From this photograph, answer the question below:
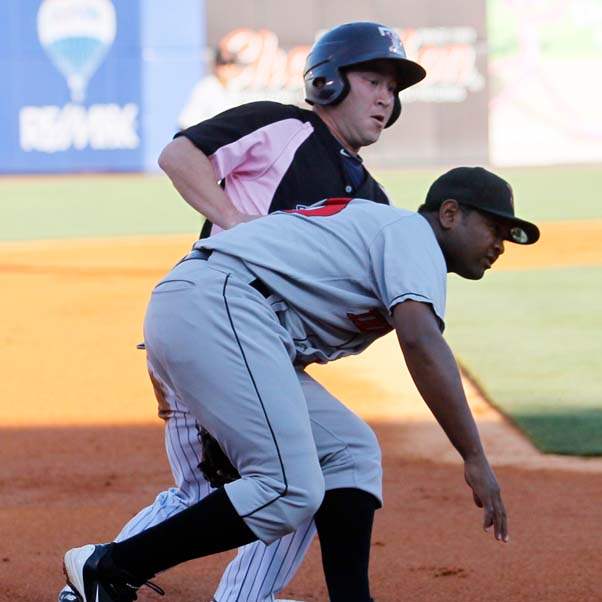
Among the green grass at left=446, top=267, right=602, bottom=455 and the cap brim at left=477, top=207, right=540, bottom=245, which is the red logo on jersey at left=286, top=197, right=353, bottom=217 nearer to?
the cap brim at left=477, top=207, right=540, bottom=245

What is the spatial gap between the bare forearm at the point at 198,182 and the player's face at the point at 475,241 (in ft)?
1.99

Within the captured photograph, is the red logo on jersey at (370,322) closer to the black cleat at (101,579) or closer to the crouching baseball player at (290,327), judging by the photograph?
the crouching baseball player at (290,327)

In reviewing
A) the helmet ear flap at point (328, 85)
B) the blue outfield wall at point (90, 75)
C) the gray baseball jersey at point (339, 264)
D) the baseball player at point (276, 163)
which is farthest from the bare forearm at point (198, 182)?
the blue outfield wall at point (90, 75)

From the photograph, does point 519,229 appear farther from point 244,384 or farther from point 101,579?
point 101,579

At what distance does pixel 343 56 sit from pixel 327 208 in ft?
1.91

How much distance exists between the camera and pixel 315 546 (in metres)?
4.29

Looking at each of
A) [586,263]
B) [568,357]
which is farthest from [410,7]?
[568,357]

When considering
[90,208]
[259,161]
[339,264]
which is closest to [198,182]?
[259,161]

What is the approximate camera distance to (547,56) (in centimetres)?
2467

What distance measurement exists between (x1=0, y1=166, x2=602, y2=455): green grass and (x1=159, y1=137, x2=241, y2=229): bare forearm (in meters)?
2.65

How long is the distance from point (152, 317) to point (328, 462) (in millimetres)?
553

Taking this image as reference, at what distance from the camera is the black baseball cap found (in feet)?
9.62

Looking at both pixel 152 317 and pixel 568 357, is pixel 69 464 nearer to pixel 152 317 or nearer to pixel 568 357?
pixel 152 317

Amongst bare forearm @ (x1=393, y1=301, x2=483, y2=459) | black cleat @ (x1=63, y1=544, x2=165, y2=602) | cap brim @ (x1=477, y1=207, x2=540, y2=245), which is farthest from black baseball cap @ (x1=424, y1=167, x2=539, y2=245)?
black cleat @ (x1=63, y1=544, x2=165, y2=602)
